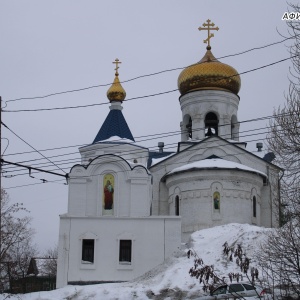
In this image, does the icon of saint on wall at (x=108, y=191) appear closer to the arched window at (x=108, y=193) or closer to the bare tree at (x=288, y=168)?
the arched window at (x=108, y=193)

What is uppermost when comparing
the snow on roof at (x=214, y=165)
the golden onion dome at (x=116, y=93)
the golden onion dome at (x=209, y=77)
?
the golden onion dome at (x=209, y=77)

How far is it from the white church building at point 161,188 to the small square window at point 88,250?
4 centimetres

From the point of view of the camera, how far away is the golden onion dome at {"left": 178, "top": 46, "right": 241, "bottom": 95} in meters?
30.8

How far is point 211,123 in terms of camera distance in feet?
103

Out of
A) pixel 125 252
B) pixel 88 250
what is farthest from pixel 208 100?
pixel 88 250

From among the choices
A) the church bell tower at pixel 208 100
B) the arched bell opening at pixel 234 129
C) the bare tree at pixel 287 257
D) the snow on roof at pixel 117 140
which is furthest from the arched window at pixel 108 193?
the bare tree at pixel 287 257

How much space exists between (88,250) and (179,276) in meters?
5.85

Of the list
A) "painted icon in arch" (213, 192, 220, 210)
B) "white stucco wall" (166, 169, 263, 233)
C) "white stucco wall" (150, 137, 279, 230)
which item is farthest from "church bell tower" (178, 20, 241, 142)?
"painted icon in arch" (213, 192, 220, 210)

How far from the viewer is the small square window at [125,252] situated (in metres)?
23.5

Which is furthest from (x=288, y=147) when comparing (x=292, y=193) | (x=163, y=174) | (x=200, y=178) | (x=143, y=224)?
(x=163, y=174)

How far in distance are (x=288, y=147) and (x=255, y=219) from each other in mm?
16250

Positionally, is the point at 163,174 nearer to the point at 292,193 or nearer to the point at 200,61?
the point at 200,61

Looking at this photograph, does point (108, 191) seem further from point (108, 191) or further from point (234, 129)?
point (234, 129)

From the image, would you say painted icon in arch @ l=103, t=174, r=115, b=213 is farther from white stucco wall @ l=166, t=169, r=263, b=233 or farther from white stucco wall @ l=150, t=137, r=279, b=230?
white stucco wall @ l=150, t=137, r=279, b=230
